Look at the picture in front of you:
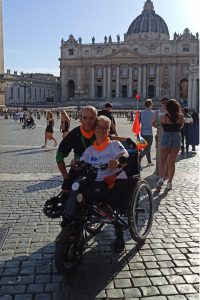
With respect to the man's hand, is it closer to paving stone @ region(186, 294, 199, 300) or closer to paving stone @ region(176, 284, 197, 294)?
paving stone @ region(176, 284, 197, 294)

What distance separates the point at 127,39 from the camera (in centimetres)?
10525

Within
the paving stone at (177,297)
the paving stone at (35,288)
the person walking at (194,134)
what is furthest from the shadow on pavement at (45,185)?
the person walking at (194,134)

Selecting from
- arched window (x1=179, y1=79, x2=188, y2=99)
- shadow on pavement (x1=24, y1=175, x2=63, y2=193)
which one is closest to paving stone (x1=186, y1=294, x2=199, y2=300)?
shadow on pavement (x1=24, y1=175, x2=63, y2=193)

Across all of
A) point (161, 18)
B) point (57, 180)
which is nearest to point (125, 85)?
point (161, 18)

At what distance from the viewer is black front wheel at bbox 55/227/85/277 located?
145 inches

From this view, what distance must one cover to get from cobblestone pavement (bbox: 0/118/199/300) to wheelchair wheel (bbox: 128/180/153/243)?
134 millimetres

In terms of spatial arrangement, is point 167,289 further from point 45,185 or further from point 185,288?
point 45,185

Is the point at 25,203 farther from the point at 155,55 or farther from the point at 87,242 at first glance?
the point at 155,55

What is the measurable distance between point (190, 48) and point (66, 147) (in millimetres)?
94557

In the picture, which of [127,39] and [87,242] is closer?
[87,242]

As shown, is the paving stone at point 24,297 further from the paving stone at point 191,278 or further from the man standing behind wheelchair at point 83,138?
the paving stone at point 191,278

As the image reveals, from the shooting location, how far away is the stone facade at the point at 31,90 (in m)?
90.8

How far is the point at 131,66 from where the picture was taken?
95688mm

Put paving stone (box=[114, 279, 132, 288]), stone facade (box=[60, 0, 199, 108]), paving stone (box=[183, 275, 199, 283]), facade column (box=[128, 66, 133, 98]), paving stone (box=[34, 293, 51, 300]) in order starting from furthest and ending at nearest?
facade column (box=[128, 66, 133, 98]), stone facade (box=[60, 0, 199, 108]), paving stone (box=[183, 275, 199, 283]), paving stone (box=[114, 279, 132, 288]), paving stone (box=[34, 293, 51, 300])
